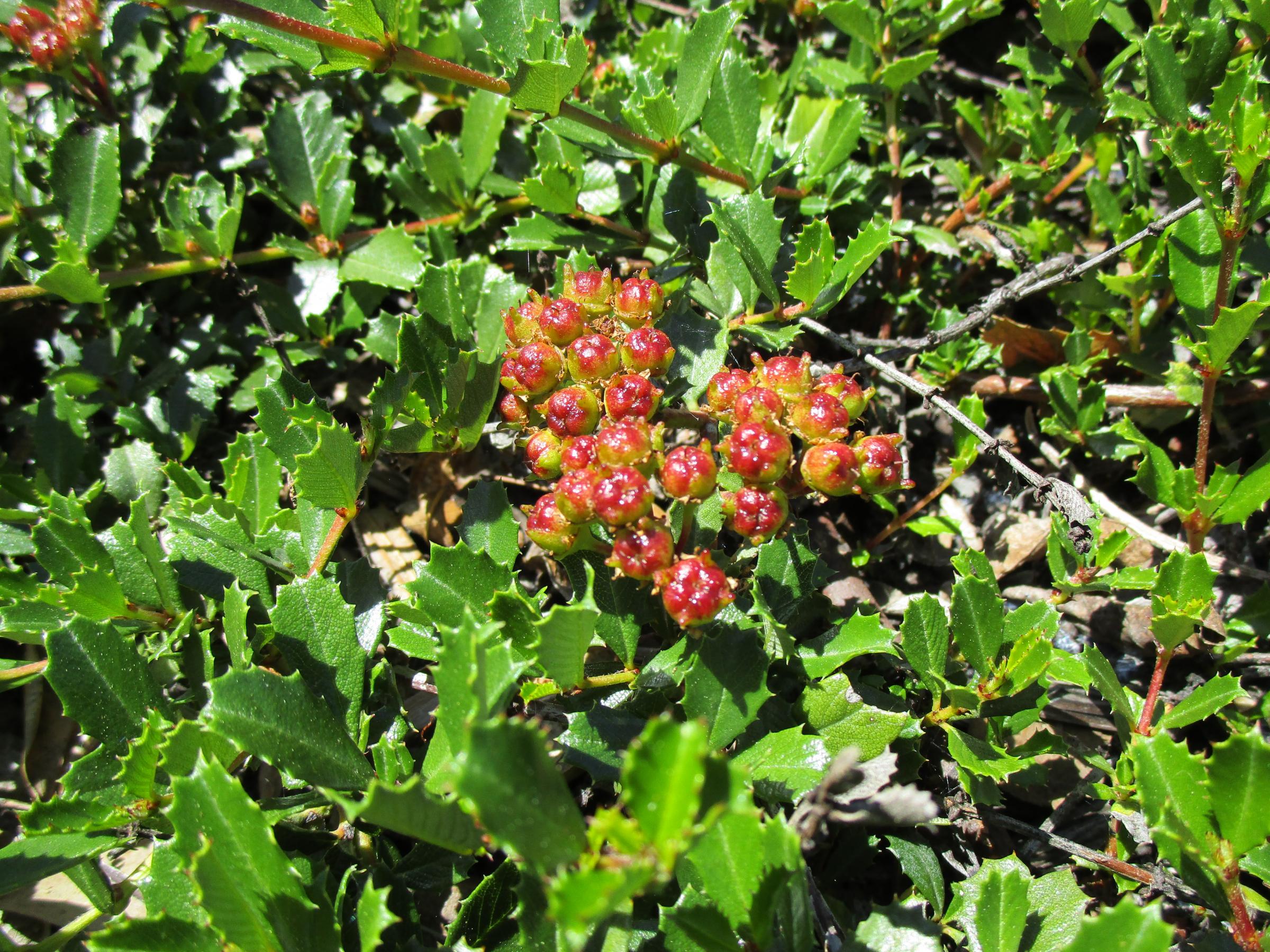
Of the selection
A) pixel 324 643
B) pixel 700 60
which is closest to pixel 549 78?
pixel 700 60

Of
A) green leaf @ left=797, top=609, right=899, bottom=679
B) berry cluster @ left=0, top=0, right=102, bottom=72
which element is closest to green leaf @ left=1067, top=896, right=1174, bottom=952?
green leaf @ left=797, top=609, right=899, bottom=679

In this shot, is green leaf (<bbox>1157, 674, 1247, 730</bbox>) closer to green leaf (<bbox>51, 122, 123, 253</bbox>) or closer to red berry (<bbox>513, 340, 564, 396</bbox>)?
red berry (<bbox>513, 340, 564, 396</bbox>)

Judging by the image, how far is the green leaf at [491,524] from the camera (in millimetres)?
1772

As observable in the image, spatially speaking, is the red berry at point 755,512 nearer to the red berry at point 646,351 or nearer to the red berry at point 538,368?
the red berry at point 646,351

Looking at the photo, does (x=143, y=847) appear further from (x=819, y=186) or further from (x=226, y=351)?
(x=819, y=186)

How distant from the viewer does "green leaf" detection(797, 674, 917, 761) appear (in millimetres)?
1581

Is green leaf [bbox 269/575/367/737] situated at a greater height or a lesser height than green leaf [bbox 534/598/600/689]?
lesser

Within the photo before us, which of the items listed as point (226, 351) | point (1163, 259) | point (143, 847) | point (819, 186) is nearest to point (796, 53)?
point (819, 186)

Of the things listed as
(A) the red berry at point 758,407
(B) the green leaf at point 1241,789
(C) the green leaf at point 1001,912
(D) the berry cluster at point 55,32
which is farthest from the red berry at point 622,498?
(D) the berry cluster at point 55,32

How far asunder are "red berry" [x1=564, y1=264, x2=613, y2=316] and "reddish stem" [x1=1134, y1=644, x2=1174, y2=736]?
1419 mm

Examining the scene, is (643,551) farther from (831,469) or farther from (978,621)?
(978,621)

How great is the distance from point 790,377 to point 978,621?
645 millimetres

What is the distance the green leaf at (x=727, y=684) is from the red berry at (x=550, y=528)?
1.02ft

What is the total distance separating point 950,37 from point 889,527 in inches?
74.2
